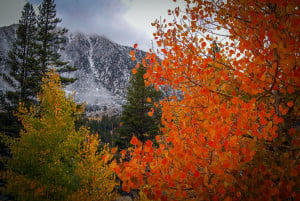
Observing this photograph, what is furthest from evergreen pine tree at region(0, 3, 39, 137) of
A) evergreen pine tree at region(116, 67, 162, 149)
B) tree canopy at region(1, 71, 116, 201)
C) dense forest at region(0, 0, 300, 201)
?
dense forest at region(0, 0, 300, 201)

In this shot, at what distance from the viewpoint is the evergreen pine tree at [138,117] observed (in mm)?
16219

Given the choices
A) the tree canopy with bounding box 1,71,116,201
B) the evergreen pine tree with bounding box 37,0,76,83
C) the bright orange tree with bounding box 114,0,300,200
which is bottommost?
the tree canopy with bounding box 1,71,116,201

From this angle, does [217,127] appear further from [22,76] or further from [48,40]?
[22,76]

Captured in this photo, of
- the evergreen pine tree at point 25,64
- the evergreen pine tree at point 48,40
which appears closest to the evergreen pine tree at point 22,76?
the evergreen pine tree at point 25,64

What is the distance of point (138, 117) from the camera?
54.4 ft

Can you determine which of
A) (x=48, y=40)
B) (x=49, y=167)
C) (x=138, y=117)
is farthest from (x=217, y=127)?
(x=48, y=40)

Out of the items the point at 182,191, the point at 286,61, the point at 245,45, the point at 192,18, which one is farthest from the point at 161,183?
the point at 192,18

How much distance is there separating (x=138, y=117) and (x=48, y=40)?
42.9ft

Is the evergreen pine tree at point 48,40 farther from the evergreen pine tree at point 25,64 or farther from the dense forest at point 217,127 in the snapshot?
the dense forest at point 217,127

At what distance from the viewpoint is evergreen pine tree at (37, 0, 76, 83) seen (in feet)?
48.9

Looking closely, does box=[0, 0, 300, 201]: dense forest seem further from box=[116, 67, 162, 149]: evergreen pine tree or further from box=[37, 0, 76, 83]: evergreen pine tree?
box=[37, 0, 76, 83]: evergreen pine tree

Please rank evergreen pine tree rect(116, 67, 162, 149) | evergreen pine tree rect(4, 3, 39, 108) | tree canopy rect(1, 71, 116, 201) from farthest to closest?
evergreen pine tree rect(116, 67, 162, 149) < evergreen pine tree rect(4, 3, 39, 108) < tree canopy rect(1, 71, 116, 201)

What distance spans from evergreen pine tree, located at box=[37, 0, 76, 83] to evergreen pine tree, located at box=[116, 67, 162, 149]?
22.4 ft

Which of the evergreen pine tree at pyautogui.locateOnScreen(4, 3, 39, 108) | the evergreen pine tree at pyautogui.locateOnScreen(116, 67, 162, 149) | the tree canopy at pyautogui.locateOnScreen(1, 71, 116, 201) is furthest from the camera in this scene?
A: the evergreen pine tree at pyautogui.locateOnScreen(116, 67, 162, 149)
